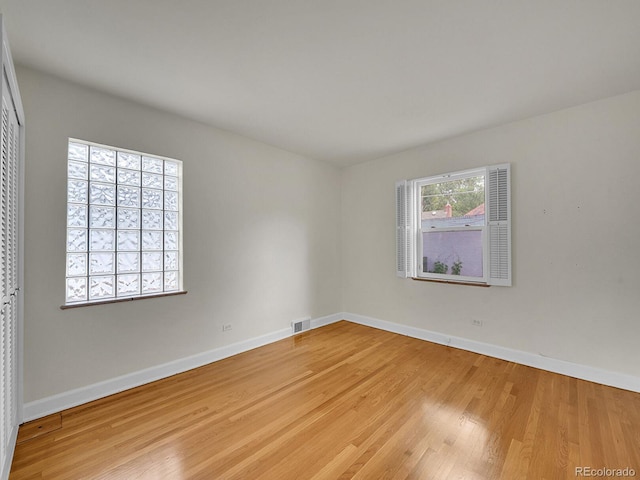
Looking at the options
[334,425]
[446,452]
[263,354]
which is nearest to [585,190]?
[446,452]

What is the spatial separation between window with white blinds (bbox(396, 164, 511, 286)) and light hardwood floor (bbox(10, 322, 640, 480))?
1.16 meters

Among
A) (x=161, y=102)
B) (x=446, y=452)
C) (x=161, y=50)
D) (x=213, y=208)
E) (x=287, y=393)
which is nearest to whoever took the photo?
(x=446, y=452)

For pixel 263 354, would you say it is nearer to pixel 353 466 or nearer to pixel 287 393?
pixel 287 393

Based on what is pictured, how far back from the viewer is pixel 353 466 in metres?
1.70

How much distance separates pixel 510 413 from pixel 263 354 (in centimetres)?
250

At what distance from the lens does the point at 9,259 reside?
1.70 m

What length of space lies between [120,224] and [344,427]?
264 centimetres

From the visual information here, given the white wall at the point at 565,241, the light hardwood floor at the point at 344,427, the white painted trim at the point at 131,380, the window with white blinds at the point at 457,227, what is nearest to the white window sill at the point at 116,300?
the white painted trim at the point at 131,380

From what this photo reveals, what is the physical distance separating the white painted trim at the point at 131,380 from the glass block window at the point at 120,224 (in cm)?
74

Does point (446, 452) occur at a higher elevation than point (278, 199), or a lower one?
lower

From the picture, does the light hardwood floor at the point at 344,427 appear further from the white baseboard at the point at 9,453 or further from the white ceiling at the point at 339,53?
the white ceiling at the point at 339,53

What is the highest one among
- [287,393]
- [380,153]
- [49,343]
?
[380,153]

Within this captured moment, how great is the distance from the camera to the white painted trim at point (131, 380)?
2.20 meters

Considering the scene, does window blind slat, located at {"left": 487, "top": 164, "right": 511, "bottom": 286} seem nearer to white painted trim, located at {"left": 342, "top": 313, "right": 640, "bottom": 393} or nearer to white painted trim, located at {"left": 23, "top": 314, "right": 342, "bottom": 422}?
white painted trim, located at {"left": 342, "top": 313, "right": 640, "bottom": 393}
